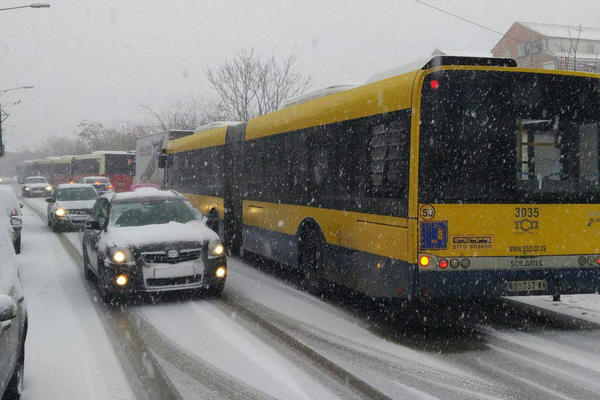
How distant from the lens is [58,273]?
13.0 metres

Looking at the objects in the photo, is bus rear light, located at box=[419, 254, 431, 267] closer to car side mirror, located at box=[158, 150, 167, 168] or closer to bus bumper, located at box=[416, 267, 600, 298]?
bus bumper, located at box=[416, 267, 600, 298]

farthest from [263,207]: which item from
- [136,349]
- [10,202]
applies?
[10,202]

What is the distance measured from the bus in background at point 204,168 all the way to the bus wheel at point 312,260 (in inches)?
174

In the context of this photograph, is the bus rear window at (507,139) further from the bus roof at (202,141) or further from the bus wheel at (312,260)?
the bus roof at (202,141)

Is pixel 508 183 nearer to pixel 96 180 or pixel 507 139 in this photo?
pixel 507 139

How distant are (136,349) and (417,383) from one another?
2.98 m

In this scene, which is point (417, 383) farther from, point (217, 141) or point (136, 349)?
point (217, 141)

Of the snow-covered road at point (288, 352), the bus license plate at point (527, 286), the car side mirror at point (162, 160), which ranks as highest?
the car side mirror at point (162, 160)

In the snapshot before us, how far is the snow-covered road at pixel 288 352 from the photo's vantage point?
578 centimetres

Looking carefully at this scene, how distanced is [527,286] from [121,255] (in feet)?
17.3

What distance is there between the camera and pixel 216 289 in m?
10.2

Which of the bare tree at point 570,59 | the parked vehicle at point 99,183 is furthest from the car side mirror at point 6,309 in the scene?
the parked vehicle at point 99,183

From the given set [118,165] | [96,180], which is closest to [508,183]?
[96,180]

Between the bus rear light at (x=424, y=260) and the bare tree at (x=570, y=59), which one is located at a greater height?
the bare tree at (x=570, y=59)
